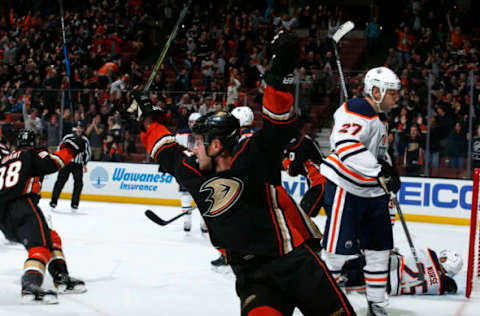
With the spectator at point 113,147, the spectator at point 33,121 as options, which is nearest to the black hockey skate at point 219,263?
the spectator at point 113,147

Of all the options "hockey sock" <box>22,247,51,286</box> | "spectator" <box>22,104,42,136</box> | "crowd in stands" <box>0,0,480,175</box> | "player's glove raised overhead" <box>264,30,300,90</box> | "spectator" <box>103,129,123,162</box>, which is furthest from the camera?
"spectator" <box>22,104,42,136</box>

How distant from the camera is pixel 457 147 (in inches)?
367

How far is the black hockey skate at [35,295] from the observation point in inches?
178

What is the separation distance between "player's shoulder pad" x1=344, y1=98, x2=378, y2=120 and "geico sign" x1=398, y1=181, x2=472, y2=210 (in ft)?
19.1

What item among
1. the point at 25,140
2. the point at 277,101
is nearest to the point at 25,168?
the point at 25,140

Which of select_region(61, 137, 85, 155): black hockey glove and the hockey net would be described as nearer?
select_region(61, 137, 85, 155): black hockey glove

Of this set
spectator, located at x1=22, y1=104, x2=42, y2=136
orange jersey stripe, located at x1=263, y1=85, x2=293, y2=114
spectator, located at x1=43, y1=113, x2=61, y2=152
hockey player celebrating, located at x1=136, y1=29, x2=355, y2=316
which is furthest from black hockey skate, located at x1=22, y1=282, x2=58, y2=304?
spectator, located at x1=22, y1=104, x2=42, y2=136

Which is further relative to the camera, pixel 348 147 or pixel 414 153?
pixel 414 153

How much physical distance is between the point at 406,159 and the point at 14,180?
640cm

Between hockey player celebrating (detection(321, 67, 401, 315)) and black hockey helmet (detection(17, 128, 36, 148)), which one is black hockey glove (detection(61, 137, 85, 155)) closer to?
black hockey helmet (detection(17, 128, 36, 148))

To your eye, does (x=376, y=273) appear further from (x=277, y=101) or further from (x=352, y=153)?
(x=277, y=101)

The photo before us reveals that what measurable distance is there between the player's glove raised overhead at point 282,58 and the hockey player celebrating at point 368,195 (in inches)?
66.9

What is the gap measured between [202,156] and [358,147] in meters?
1.54

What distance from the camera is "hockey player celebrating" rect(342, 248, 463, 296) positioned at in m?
4.80
